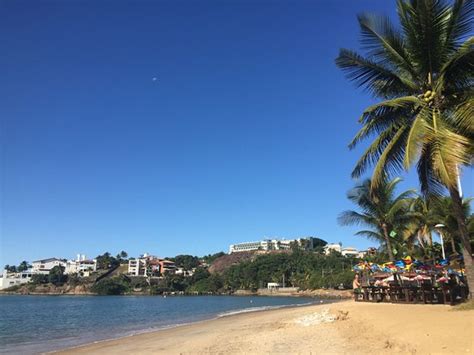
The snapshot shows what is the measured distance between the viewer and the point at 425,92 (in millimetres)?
14461

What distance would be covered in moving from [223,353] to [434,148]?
29.7 ft

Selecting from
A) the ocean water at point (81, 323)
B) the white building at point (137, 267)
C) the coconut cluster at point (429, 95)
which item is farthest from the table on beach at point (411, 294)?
the white building at point (137, 267)

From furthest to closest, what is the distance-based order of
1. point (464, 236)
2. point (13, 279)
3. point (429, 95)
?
point (13, 279) → point (429, 95) → point (464, 236)

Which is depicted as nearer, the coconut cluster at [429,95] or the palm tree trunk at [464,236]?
the palm tree trunk at [464,236]

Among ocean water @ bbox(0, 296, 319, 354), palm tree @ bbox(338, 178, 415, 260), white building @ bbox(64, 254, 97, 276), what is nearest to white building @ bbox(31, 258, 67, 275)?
white building @ bbox(64, 254, 97, 276)

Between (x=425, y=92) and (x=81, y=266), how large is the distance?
19061cm

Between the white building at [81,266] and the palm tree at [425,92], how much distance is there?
179692mm

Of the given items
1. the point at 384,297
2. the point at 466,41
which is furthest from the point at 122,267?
the point at 466,41

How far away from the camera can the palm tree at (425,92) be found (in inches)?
491

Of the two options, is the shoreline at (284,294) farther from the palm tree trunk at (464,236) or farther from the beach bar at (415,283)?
the palm tree trunk at (464,236)

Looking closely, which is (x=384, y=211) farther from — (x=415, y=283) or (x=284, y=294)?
(x=284, y=294)

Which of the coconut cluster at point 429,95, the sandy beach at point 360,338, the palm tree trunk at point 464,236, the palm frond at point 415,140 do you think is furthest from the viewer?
the coconut cluster at point 429,95

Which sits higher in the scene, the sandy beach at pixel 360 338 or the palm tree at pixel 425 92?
the palm tree at pixel 425 92

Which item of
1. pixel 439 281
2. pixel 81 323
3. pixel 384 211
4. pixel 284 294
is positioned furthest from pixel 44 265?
pixel 439 281
